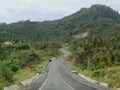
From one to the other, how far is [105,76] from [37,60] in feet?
300

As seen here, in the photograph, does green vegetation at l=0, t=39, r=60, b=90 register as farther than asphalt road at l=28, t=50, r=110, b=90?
Yes

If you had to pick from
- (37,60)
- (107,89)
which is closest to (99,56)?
(107,89)

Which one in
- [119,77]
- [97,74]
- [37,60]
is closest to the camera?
[119,77]

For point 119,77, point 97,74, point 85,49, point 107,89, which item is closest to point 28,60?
point 85,49

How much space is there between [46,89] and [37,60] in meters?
108

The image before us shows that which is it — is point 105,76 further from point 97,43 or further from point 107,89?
point 97,43

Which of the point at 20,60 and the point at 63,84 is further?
the point at 20,60

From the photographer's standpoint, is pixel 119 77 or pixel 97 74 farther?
pixel 97 74

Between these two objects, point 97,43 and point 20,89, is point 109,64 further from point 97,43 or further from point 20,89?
point 20,89

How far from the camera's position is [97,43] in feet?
358

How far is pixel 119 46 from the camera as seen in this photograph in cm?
9419

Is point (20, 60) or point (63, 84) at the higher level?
point (63, 84)

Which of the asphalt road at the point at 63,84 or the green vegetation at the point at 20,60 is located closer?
the asphalt road at the point at 63,84

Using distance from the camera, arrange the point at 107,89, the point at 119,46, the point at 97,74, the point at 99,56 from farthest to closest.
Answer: the point at 119,46, the point at 99,56, the point at 97,74, the point at 107,89
